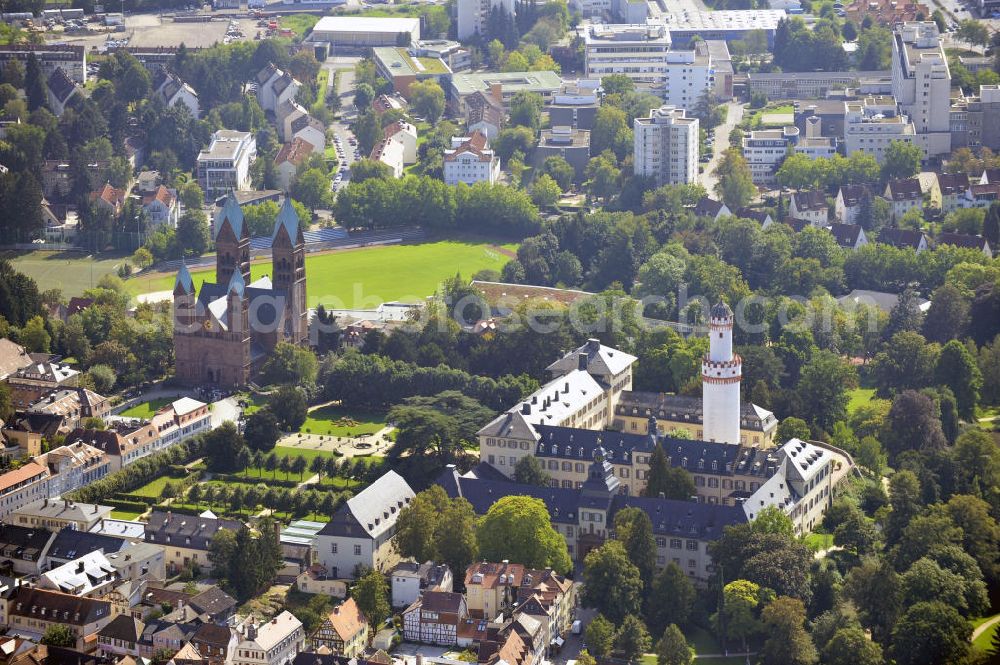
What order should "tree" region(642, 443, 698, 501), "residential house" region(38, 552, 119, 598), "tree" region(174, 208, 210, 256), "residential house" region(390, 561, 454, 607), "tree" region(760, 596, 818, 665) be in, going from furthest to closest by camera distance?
"tree" region(174, 208, 210, 256)
"tree" region(642, 443, 698, 501)
"residential house" region(38, 552, 119, 598)
"residential house" region(390, 561, 454, 607)
"tree" region(760, 596, 818, 665)

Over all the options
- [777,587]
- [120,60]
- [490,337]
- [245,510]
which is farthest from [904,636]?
[120,60]

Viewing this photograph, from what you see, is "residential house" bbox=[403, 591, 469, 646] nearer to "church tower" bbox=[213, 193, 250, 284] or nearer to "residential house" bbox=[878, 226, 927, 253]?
"church tower" bbox=[213, 193, 250, 284]

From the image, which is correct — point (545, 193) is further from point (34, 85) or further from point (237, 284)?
point (34, 85)

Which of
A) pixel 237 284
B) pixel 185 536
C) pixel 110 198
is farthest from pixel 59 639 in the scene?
pixel 110 198

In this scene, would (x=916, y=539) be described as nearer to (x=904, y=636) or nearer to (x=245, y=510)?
(x=904, y=636)

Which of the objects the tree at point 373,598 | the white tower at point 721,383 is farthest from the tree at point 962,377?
the tree at point 373,598

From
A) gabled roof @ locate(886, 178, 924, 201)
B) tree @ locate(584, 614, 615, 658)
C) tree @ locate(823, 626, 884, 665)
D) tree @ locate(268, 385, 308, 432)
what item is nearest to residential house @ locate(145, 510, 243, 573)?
tree @ locate(268, 385, 308, 432)
